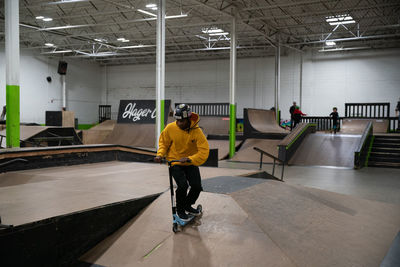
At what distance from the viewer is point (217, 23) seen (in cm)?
1655

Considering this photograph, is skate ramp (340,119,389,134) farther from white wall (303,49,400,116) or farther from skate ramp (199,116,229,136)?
skate ramp (199,116,229,136)

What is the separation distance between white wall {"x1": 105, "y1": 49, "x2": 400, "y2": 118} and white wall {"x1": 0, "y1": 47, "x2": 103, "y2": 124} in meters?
2.85

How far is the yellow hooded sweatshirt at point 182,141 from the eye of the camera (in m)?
3.80

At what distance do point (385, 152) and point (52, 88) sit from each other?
21819mm

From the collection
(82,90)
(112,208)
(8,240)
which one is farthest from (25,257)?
(82,90)

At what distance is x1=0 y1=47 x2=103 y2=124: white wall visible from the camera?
23125mm

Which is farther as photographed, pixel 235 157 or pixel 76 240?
pixel 235 157

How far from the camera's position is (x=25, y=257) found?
2.86m

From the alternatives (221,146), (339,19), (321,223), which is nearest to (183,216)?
(321,223)

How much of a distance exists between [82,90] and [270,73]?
49.1 ft

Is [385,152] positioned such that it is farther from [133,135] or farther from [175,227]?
[175,227]

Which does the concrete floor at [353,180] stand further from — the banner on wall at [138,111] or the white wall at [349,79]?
the white wall at [349,79]

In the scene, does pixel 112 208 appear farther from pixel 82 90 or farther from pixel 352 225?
pixel 82 90

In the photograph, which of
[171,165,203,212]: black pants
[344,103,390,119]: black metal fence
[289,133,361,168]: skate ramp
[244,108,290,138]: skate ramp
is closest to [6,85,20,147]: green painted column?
[171,165,203,212]: black pants
